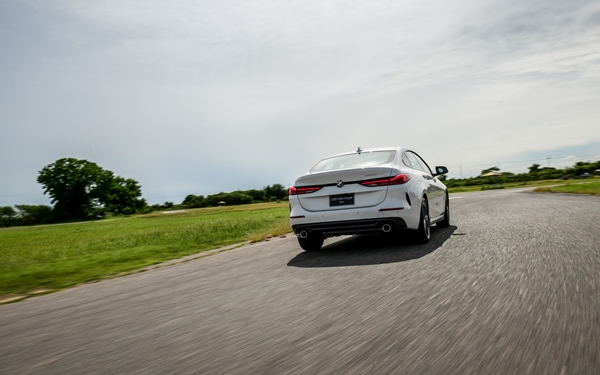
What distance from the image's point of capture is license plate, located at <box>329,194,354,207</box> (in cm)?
772

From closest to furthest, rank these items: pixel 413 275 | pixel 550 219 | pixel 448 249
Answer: pixel 413 275 < pixel 448 249 < pixel 550 219

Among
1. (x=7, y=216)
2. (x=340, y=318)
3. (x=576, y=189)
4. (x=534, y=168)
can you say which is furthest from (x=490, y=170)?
(x=340, y=318)

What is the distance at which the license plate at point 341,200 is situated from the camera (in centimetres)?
772

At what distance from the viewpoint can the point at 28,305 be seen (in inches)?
230

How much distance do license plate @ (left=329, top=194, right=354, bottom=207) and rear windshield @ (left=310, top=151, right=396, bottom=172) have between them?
2.05 feet

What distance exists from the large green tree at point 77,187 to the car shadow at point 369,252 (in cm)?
8857

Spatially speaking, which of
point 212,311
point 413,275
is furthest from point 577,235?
point 212,311

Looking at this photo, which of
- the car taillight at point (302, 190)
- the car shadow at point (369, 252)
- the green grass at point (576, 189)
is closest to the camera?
the car shadow at point (369, 252)

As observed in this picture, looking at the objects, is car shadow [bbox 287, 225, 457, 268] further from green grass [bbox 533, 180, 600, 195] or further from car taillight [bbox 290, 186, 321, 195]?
green grass [bbox 533, 180, 600, 195]

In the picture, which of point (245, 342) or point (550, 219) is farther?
point (550, 219)

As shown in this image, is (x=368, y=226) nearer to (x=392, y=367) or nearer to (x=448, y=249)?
(x=448, y=249)

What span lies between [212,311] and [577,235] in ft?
19.6

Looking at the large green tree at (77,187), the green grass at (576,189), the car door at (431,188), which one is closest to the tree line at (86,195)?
the large green tree at (77,187)

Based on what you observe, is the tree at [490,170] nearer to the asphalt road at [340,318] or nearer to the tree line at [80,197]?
the tree line at [80,197]
